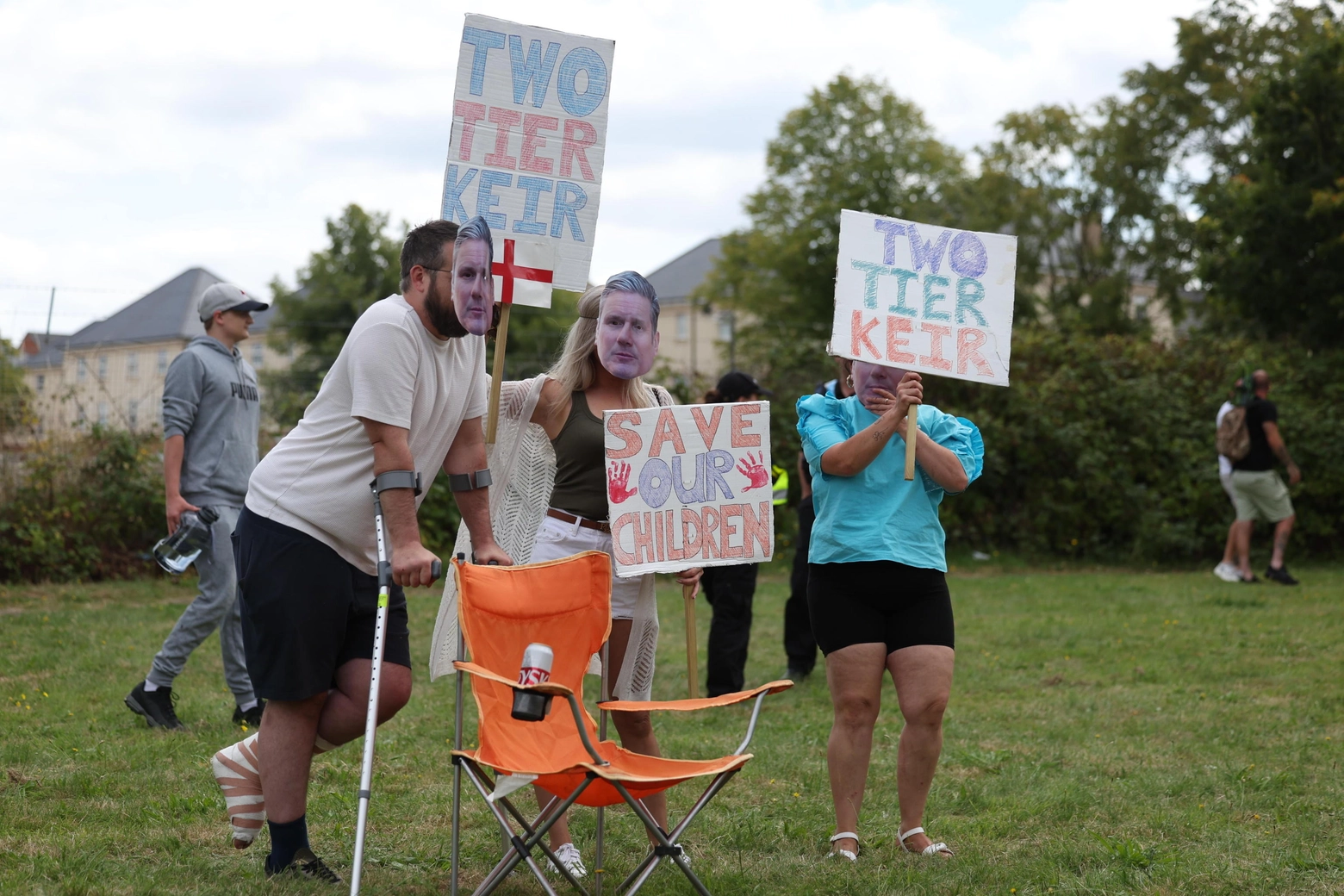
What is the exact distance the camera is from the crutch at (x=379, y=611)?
304 cm

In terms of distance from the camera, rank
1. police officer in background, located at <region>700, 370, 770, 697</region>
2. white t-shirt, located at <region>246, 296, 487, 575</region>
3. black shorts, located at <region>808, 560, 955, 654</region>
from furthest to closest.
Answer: police officer in background, located at <region>700, 370, 770, 697</region>
black shorts, located at <region>808, 560, 955, 654</region>
white t-shirt, located at <region>246, 296, 487, 575</region>

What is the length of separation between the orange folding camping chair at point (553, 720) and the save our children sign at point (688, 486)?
18cm

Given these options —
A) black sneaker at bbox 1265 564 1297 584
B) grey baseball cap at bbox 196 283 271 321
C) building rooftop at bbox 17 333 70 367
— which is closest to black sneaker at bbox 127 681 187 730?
grey baseball cap at bbox 196 283 271 321

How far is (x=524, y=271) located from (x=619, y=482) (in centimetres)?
74

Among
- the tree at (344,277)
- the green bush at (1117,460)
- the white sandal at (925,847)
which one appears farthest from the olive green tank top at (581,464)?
the tree at (344,277)

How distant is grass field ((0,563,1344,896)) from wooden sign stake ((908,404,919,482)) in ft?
3.95

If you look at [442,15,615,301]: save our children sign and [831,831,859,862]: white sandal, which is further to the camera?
[831,831,859,862]: white sandal

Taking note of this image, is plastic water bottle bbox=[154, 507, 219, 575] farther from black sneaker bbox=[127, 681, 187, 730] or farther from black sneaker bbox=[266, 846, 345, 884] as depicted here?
black sneaker bbox=[266, 846, 345, 884]

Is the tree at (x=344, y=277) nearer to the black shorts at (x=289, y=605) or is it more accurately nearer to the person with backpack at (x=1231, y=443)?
the person with backpack at (x=1231, y=443)

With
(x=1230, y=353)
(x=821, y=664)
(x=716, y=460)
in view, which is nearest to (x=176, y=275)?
(x=1230, y=353)

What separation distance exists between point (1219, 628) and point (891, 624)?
612cm

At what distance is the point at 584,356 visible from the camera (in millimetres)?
4055

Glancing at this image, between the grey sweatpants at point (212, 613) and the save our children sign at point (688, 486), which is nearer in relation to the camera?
the save our children sign at point (688, 486)

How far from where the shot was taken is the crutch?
3.04 m
